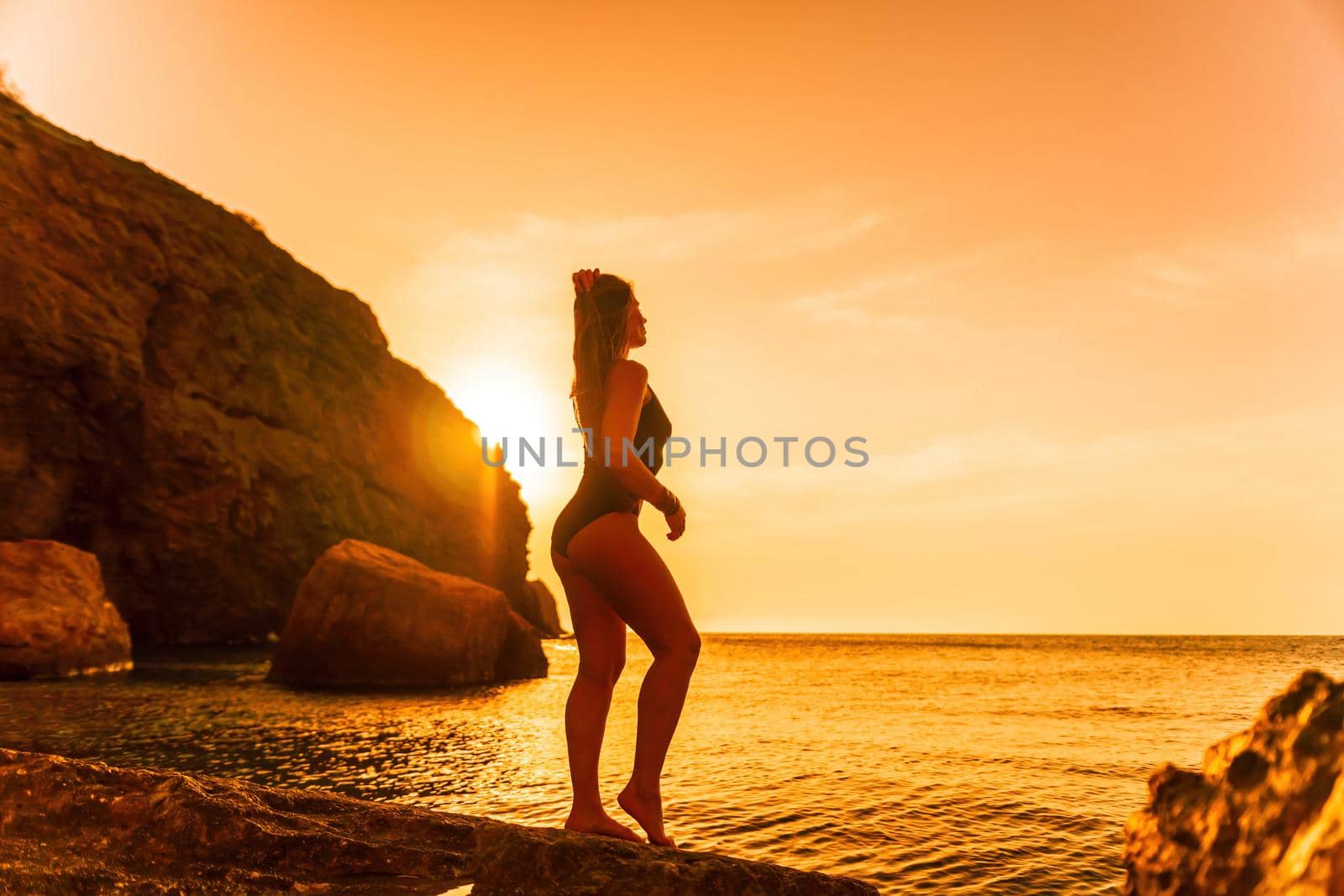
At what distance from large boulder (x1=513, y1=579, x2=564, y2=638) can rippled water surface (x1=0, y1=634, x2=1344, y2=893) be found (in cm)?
1793

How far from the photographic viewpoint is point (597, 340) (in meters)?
3.52

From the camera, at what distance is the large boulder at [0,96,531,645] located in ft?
94.2

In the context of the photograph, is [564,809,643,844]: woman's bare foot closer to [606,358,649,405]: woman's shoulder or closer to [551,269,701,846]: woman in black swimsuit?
[551,269,701,846]: woman in black swimsuit

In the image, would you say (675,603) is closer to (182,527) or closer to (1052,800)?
(1052,800)

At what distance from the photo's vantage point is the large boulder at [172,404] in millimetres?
28703

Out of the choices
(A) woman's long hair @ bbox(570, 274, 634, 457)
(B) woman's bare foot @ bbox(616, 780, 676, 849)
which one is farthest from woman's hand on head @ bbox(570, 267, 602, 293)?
(B) woman's bare foot @ bbox(616, 780, 676, 849)

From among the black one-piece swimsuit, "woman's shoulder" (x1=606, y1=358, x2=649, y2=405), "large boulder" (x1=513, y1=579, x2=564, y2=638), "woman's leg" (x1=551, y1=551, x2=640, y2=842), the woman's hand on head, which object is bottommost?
"large boulder" (x1=513, y1=579, x2=564, y2=638)

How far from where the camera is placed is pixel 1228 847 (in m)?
2.40

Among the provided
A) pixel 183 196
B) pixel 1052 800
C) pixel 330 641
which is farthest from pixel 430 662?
pixel 183 196

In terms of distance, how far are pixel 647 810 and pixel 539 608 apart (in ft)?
192

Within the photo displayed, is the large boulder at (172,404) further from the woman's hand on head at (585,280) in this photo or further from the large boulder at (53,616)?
the woman's hand on head at (585,280)

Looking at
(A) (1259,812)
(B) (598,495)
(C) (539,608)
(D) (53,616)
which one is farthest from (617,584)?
(C) (539,608)

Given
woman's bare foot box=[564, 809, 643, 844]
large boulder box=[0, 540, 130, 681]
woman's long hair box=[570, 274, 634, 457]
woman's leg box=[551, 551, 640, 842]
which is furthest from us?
large boulder box=[0, 540, 130, 681]

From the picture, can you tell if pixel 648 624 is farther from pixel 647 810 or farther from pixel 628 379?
pixel 628 379
